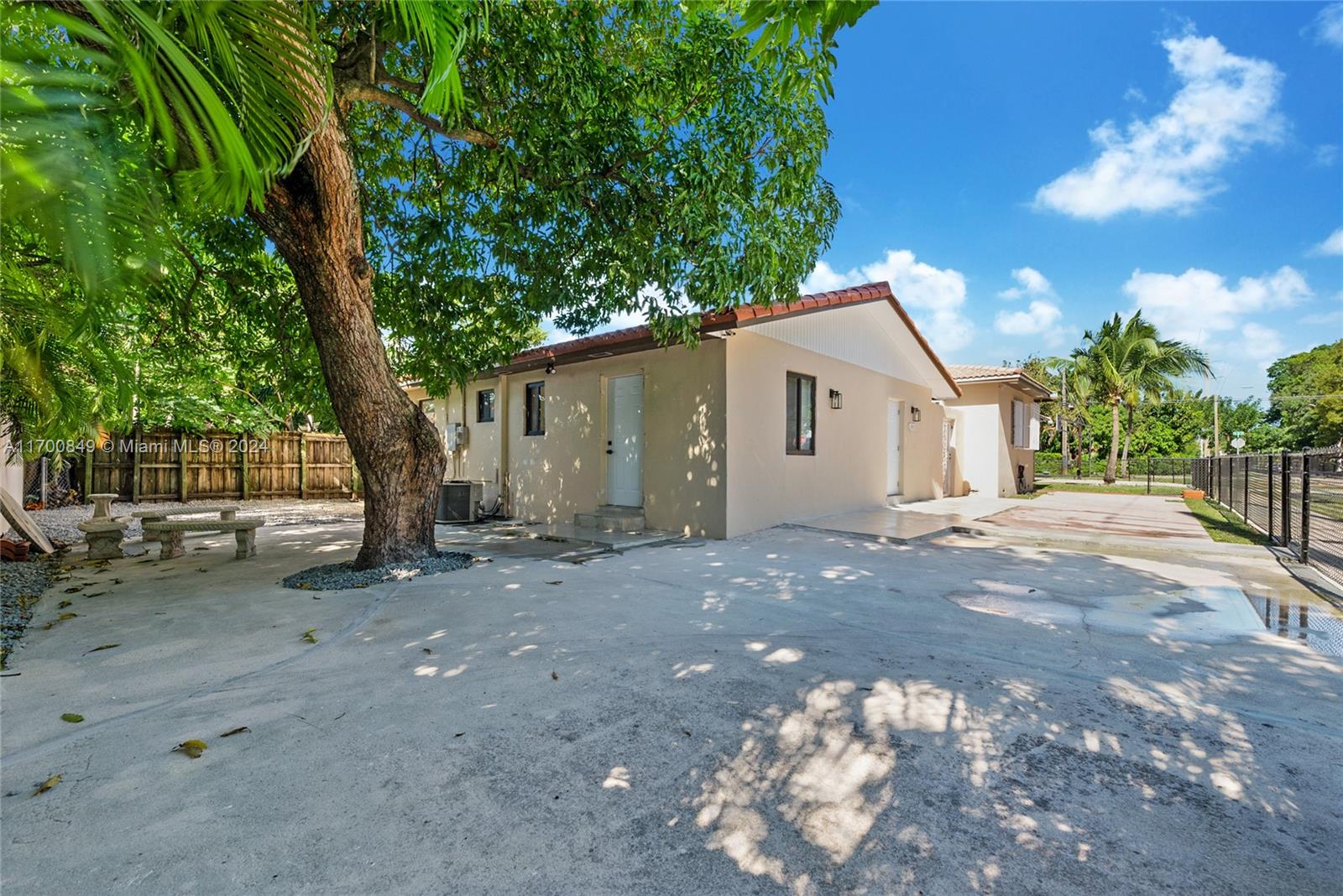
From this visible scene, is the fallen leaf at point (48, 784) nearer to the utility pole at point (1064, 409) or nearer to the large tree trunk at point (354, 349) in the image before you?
the large tree trunk at point (354, 349)

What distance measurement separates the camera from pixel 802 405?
30.3ft

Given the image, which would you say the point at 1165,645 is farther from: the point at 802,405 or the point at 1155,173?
the point at 1155,173

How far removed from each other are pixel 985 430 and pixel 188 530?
671 inches

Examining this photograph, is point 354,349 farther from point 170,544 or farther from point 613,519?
point 613,519

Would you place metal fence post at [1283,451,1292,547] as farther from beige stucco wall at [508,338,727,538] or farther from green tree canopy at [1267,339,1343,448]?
green tree canopy at [1267,339,1343,448]

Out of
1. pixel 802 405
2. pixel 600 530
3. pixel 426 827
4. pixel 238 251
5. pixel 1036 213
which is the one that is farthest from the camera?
pixel 1036 213

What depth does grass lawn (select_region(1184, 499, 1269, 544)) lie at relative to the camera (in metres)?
7.66

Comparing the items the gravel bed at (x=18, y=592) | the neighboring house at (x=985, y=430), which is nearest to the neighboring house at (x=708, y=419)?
the neighboring house at (x=985, y=430)

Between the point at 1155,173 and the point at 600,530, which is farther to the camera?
the point at 1155,173

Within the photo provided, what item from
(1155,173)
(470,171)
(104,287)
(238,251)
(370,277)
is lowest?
(104,287)

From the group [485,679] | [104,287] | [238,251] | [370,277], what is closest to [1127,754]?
[485,679]

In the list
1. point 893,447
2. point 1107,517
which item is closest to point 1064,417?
point 1107,517

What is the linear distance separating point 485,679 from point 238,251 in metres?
6.04

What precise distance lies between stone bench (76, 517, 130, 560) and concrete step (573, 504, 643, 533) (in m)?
5.47
